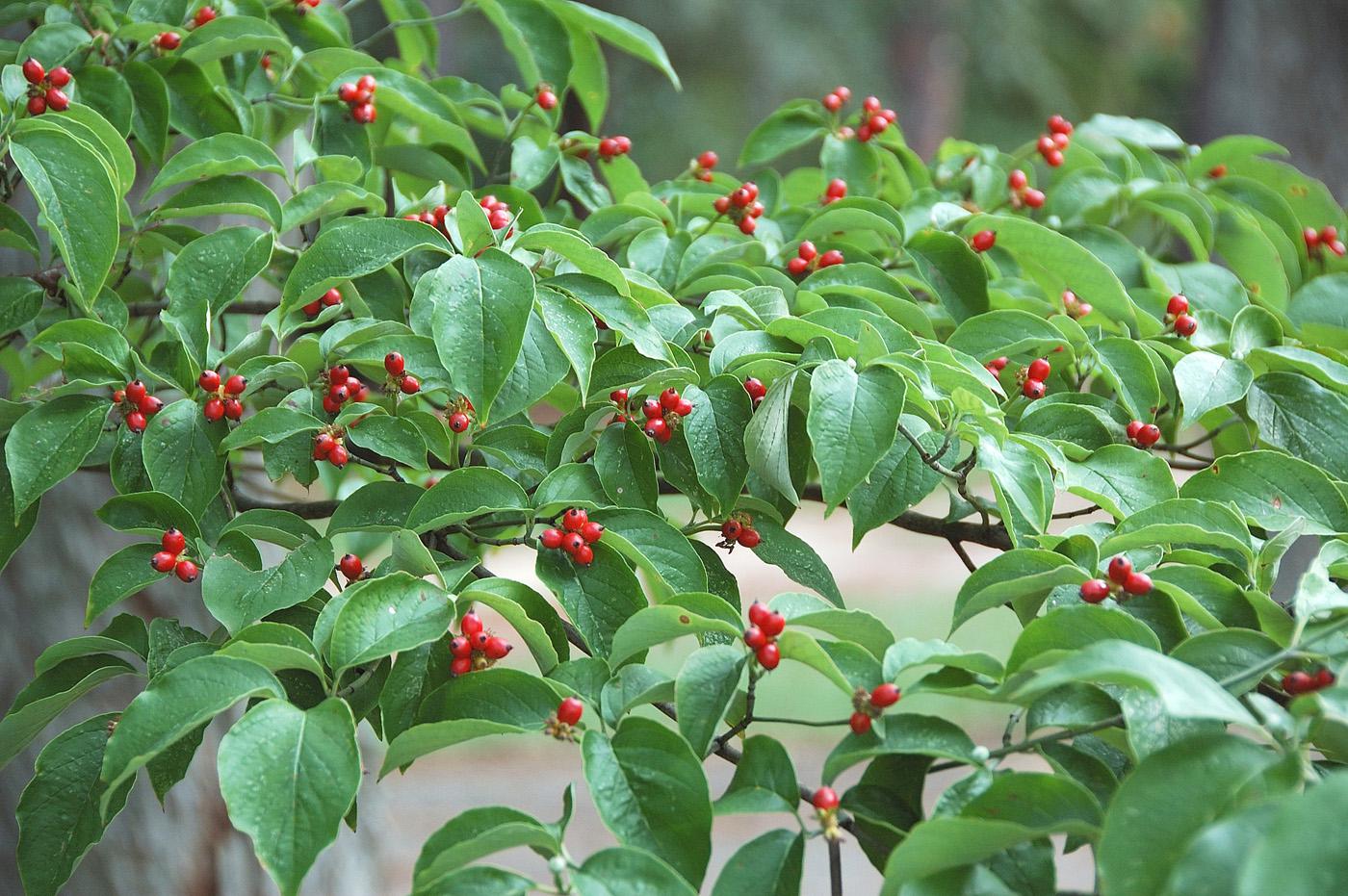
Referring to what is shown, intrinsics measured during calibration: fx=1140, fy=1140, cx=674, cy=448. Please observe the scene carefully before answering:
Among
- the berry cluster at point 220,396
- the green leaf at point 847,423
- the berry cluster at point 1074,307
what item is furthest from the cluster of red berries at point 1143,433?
the berry cluster at point 220,396

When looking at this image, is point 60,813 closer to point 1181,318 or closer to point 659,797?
point 659,797

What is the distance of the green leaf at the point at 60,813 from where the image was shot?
810mm

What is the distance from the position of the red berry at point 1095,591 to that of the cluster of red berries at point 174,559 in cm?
65

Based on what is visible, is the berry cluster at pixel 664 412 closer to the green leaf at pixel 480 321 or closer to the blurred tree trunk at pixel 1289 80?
the green leaf at pixel 480 321

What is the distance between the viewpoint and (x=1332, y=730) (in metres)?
0.68

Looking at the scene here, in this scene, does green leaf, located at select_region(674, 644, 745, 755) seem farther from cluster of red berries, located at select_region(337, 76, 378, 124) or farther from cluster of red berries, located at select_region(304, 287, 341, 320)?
cluster of red berries, located at select_region(337, 76, 378, 124)

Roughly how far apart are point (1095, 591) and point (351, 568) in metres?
A: 0.56

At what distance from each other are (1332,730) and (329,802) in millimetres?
597

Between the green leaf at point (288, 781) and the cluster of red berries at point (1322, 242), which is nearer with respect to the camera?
the green leaf at point (288, 781)

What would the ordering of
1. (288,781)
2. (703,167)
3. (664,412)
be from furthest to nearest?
(703,167) < (664,412) < (288,781)

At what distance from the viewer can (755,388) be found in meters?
0.94

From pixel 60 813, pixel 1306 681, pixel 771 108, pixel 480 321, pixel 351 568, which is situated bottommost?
pixel 771 108

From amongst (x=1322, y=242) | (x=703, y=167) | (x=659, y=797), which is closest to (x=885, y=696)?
(x=659, y=797)

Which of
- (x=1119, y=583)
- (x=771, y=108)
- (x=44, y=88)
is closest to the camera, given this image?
(x=1119, y=583)
